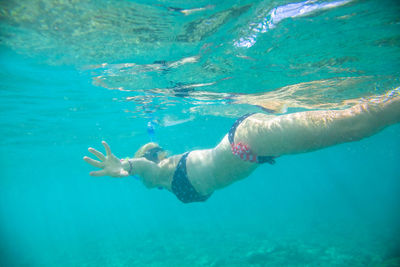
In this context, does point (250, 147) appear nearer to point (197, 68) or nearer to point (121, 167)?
point (121, 167)

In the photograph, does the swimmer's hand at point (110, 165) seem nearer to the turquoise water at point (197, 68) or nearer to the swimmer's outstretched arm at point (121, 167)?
the swimmer's outstretched arm at point (121, 167)

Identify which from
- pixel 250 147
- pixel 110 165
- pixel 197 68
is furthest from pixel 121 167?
pixel 197 68

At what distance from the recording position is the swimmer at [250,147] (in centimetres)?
269

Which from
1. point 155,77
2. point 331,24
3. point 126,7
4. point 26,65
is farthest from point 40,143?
Result: point 331,24

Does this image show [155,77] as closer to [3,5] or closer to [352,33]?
[3,5]

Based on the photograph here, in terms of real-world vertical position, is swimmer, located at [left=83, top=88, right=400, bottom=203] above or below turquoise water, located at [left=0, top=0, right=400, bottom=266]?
below

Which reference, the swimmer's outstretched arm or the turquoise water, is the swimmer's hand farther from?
the turquoise water

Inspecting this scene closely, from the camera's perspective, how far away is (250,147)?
A: 11.8 ft

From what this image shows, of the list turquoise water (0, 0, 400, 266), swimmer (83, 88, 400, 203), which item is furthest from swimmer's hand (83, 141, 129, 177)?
turquoise water (0, 0, 400, 266)

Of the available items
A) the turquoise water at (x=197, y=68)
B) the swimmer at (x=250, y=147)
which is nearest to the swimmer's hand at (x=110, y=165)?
the swimmer at (x=250, y=147)

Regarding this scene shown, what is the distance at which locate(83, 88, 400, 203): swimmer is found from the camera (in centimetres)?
269

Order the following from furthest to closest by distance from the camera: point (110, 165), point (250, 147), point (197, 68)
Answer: point (197, 68) → point (110, 165) → point (250, 147)

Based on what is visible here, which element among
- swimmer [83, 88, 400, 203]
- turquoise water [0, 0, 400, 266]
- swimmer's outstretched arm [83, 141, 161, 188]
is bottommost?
swimmer [83, 88, 400, 203]

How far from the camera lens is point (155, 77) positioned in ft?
32.3
